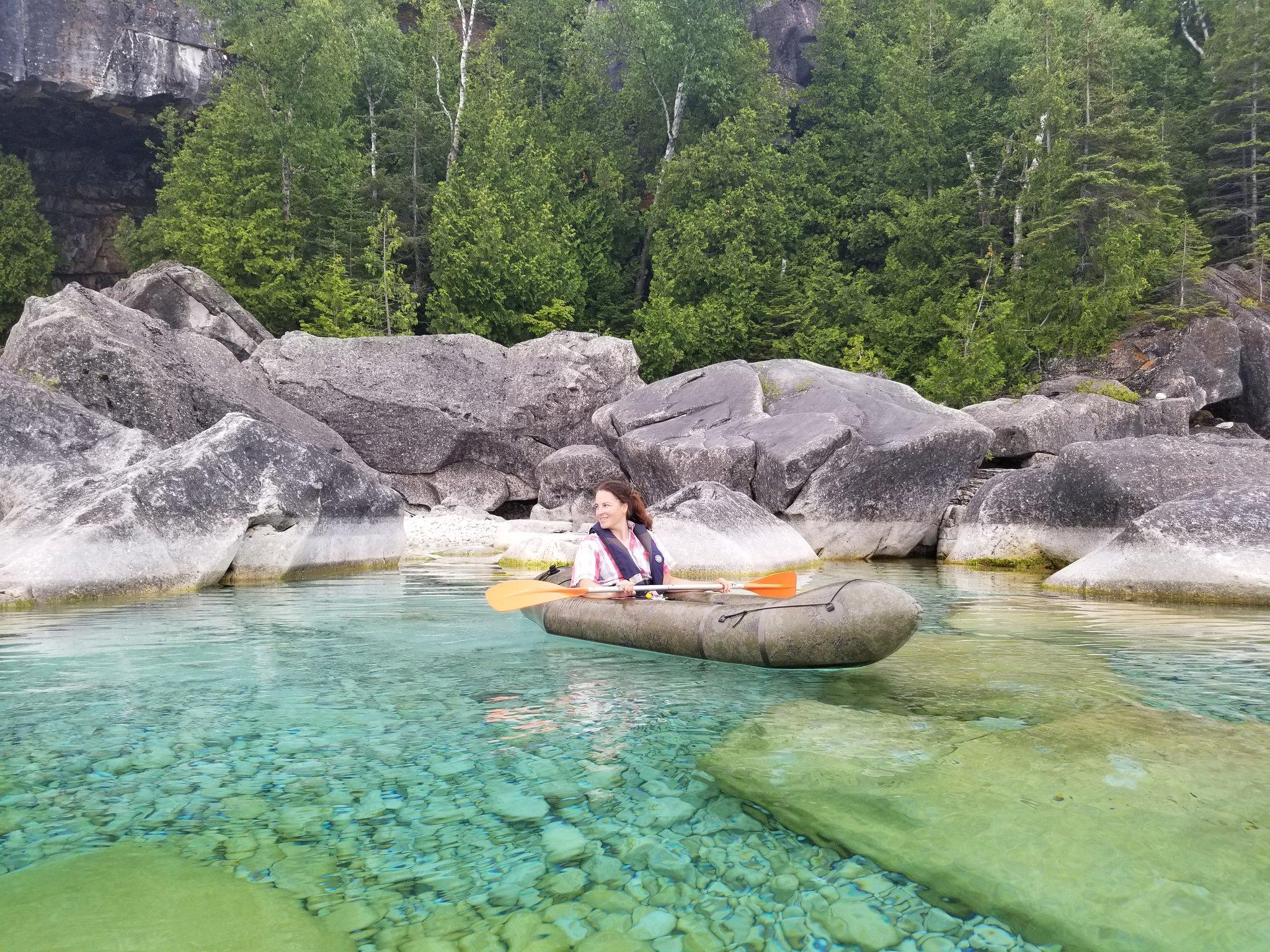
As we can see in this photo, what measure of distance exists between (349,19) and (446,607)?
33.9 meters

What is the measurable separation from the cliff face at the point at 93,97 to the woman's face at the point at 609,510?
30.3m

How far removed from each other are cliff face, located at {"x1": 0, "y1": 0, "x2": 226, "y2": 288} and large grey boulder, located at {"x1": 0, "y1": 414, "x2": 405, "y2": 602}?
24063 mm

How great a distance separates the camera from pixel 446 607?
989cm

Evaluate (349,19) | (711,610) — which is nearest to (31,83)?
(349,19)

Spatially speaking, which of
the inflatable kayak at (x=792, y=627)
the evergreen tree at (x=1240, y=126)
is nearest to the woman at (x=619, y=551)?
the inflatable kayak at (x=792, y=627)

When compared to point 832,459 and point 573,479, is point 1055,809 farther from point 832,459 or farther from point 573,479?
point 573,479

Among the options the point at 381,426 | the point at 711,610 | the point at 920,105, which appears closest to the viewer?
the point at 711,610

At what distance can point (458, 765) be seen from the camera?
4223 mm

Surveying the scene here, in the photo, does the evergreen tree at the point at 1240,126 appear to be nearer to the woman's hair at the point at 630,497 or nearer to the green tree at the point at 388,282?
the green tree at the point at 388,282

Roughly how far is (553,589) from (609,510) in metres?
0.85

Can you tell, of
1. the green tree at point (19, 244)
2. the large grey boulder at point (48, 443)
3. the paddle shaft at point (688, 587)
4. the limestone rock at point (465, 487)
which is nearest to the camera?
the paddle shaft at point (688, 587)

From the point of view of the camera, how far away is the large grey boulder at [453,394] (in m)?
22.0

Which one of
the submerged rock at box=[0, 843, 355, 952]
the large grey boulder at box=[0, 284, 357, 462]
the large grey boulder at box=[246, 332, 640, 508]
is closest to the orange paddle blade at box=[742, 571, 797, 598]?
the submerged rock at box=[0, 843, 355, 952]

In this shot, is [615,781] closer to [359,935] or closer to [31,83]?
[359,935]
